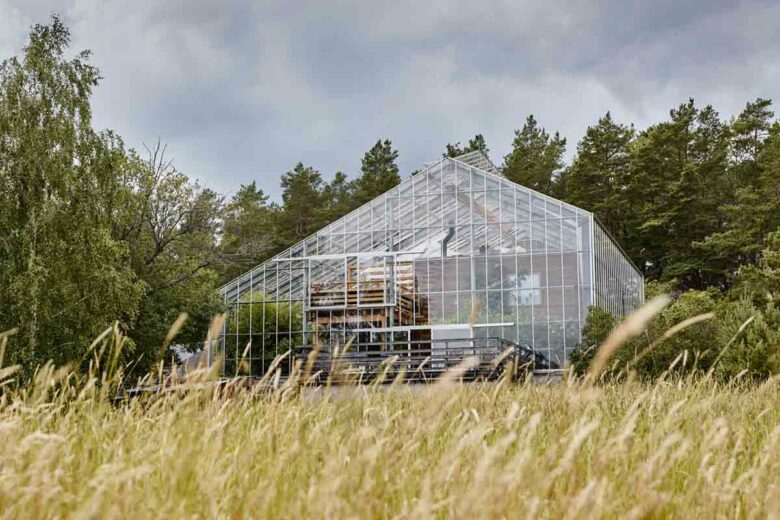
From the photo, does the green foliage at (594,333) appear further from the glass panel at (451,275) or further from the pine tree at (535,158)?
the pine tree at (535,158)

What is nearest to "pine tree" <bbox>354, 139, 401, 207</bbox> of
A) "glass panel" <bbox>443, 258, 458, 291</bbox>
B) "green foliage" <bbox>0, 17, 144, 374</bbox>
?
"glass panel" <bbox>443, 258, 458, 291</bbox>

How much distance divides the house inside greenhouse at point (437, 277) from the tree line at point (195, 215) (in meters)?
1.71

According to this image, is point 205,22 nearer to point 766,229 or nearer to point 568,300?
point 568,300

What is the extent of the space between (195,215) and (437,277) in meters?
6.78

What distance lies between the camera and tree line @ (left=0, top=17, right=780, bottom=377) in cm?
1761

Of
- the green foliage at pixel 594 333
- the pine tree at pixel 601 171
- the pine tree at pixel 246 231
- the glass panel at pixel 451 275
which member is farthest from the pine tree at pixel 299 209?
the green foliage at pixel 594 333

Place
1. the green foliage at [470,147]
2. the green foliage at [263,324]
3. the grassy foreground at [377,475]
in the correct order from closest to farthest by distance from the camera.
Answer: the grassy foreground at [377,475], the green foliage at [263,324], the green foliage at [470,147]

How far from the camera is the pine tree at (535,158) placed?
47500mm

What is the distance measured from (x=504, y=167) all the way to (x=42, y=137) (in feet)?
114

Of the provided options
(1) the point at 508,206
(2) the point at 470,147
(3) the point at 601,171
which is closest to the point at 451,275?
(1) the point at 508,206

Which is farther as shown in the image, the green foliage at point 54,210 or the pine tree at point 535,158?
the pine tree at point 535,158

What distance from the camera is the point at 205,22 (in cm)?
2045

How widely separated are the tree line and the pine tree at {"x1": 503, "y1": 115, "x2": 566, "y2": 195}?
16 cm

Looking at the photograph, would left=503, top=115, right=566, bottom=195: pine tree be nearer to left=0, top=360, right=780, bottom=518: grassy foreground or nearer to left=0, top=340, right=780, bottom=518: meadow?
left=0, top=360, right=780, bottom=518: grassy foreground
